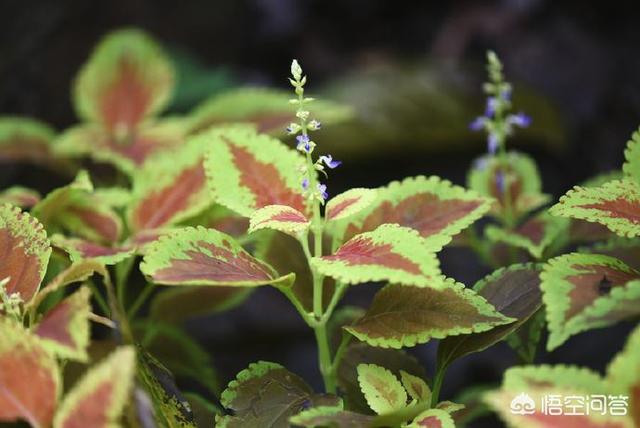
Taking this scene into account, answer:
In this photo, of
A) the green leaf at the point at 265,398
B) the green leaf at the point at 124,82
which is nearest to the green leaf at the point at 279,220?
the green leaf at the point at 265,398

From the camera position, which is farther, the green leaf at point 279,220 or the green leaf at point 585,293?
the green leaf at point 279,220

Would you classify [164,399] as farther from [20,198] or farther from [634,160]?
[634,160]

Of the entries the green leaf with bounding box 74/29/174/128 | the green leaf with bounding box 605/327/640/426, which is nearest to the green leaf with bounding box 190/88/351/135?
the green leaf with bounding box 74/29/174/128

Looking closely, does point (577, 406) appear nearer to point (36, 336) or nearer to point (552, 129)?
point (36, 336)

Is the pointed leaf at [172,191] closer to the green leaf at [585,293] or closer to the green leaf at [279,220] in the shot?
the green leaf at [279,220]

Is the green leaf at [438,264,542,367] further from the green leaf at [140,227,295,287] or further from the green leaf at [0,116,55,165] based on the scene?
the green leaf at [0,116,55,165]

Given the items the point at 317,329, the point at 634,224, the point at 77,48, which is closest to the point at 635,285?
the point at 634,224
